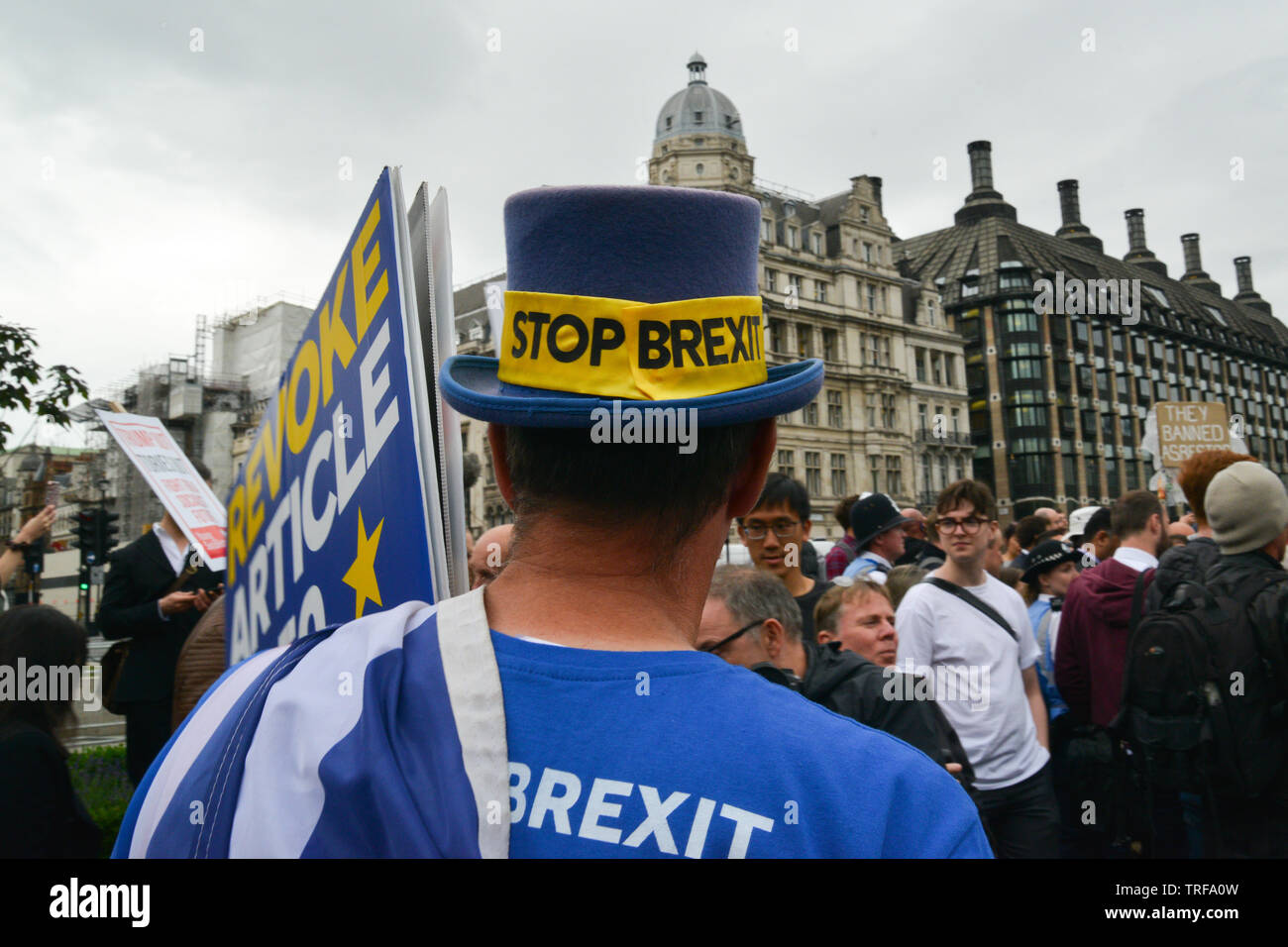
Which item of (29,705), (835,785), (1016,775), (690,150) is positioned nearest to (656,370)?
(835,785)

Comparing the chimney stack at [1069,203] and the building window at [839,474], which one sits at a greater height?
the chimney stack at [1069,203]

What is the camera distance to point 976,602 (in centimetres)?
402

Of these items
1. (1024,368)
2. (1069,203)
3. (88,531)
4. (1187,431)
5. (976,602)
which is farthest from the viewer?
(1069,203)

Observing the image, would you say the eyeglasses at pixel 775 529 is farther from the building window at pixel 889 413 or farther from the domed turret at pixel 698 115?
the building window at pixel 889 413

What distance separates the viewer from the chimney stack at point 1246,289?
314 feet

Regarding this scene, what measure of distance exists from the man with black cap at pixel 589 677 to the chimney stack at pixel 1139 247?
3639 inches

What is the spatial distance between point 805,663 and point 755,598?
27 cm

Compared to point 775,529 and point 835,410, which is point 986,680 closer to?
point 775,529

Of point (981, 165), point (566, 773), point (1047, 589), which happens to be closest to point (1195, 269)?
point (981, 165)

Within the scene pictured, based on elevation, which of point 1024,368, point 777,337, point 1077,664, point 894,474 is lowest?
point 1077,664

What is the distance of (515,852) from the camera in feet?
3.00

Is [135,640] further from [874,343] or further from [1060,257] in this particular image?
[1060,257]

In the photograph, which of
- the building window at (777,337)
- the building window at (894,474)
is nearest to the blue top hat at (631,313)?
the building window at (777,337)
